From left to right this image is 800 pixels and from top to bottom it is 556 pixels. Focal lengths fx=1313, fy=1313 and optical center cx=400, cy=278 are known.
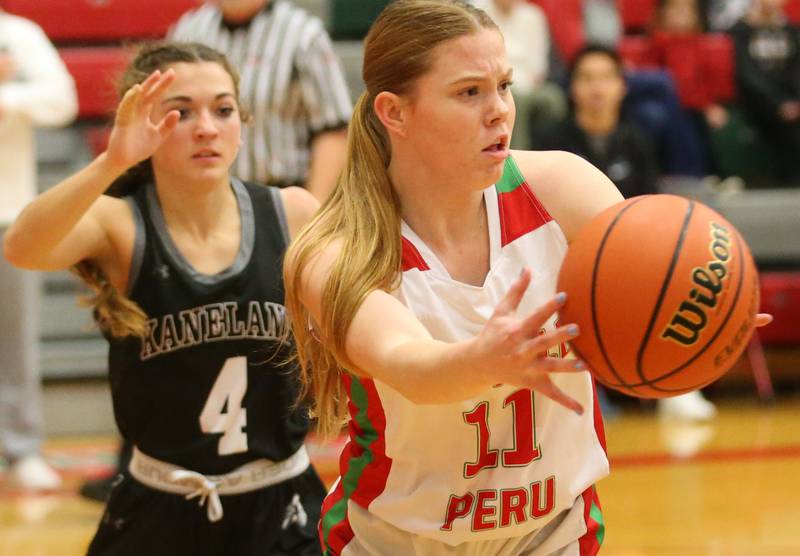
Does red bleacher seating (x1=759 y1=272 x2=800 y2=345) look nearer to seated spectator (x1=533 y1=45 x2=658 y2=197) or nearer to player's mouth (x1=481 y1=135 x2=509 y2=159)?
seated spectator (x1=533 y1=45 x2=658 y2=197)

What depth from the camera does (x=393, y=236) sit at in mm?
2658

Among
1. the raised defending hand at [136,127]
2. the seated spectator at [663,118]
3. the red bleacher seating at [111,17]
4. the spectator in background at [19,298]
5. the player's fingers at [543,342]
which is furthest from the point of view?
the red bleacher seating at [111,17]

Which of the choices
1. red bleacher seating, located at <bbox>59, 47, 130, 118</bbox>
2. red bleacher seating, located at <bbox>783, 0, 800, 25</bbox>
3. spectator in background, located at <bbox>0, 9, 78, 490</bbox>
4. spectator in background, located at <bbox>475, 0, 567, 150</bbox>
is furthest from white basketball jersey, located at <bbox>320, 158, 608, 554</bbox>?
red bleacher seating, located at <bbox>783, 0, 800, 25</bbox>

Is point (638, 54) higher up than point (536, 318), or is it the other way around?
point (536, 318)

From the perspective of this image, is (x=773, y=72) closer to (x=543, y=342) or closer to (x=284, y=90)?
(x=284, y=90)

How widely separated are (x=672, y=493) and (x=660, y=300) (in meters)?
3.71

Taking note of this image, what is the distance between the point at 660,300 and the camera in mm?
2275

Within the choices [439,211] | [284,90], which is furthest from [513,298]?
[284,90]

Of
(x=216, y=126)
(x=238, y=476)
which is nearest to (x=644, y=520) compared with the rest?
(x=238, y=476)

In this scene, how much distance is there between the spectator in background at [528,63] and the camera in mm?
8258

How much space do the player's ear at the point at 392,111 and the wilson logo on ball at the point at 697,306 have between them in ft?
2.38

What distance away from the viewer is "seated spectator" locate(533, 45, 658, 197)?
761 cm

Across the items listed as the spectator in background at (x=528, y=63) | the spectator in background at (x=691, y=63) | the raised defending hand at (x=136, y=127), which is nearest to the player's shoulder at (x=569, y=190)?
the raised defending hand at (x=136, y=127)

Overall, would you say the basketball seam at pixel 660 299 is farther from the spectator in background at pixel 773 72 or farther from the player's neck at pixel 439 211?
the spectator in background at pixel 773 72
